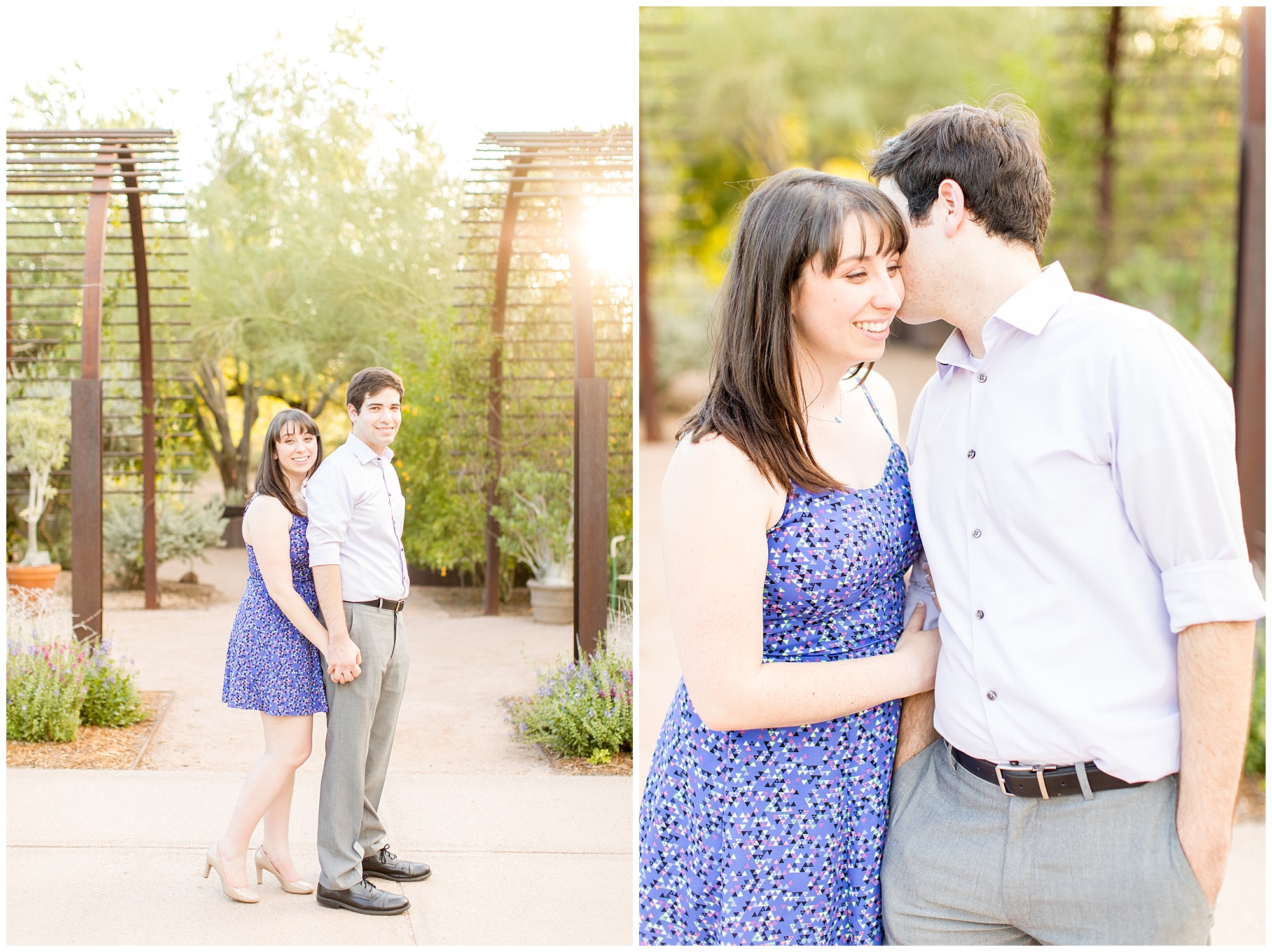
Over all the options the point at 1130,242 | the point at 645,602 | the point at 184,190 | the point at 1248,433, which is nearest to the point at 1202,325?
the point at 1130,242

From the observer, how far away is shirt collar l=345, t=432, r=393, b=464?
7.11 ft

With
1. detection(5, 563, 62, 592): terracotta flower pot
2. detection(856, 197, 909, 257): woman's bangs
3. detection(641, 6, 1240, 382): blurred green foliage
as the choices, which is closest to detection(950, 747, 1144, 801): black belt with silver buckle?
detection(856, 197, 909, 257): woman's bangs

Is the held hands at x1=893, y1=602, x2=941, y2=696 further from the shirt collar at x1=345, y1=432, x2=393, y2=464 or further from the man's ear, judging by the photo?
the shirt collar at x1=345, y1=432, x2=393, y2=464

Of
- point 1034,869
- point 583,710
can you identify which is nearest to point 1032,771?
point 1034,869

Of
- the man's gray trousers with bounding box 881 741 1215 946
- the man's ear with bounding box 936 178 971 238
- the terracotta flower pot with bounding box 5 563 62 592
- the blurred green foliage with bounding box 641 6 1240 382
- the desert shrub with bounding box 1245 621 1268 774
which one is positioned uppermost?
the blurred green foliage with bounding box 641 6 1240 382

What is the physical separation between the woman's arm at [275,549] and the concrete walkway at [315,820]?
0.07 meters

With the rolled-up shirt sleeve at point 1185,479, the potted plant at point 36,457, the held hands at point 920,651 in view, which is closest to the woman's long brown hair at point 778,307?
the held hands at point 920,651

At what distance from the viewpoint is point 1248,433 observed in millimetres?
4664

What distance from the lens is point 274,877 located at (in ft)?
7.21

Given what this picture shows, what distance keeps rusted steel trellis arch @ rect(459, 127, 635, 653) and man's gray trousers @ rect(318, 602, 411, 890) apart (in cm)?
27

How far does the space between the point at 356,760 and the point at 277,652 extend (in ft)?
0.96

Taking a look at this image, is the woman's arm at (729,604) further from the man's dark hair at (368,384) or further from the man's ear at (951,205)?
the man's dark hair at (368,384)

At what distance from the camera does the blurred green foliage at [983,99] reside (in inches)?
278

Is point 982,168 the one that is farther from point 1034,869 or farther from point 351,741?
point 351,741
